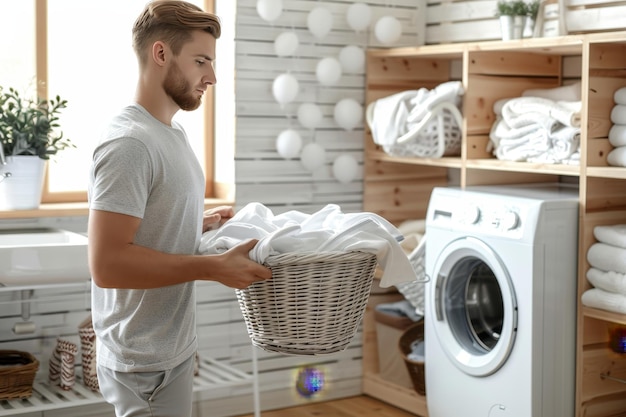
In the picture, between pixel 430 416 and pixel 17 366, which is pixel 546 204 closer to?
pixel 430 416

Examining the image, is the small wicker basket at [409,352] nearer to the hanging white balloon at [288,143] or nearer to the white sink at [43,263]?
the hanging white balloon at [288,143]

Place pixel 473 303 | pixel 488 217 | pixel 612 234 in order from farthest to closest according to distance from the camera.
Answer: pixel 473 303
pixel 488 217
pixel 612 234

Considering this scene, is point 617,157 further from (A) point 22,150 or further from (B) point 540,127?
(A) point 22,150

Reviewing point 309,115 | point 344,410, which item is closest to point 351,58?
point 309,115

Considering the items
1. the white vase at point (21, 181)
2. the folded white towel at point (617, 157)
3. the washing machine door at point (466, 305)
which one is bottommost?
the washing machine door at point (466, 305)

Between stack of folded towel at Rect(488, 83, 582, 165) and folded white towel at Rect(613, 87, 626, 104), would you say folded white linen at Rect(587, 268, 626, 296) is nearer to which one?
stack of folded towel at Rect(488, 83, 582, 165)

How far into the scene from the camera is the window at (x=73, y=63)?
11.7 feet

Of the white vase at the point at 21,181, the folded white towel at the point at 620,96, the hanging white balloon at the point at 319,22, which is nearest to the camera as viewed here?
the folded white towel at the point at 620,96

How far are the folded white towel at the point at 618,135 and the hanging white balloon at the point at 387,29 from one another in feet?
3.98

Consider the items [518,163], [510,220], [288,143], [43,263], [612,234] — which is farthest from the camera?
[288,143]

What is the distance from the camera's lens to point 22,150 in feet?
10.7

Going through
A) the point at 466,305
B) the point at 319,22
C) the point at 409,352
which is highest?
the point at 319,22

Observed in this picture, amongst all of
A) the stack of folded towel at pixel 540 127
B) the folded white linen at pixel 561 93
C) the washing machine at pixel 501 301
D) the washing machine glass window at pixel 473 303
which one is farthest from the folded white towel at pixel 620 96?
the washing machine glass window at pixel 473 303

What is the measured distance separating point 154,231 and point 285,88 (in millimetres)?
2001
